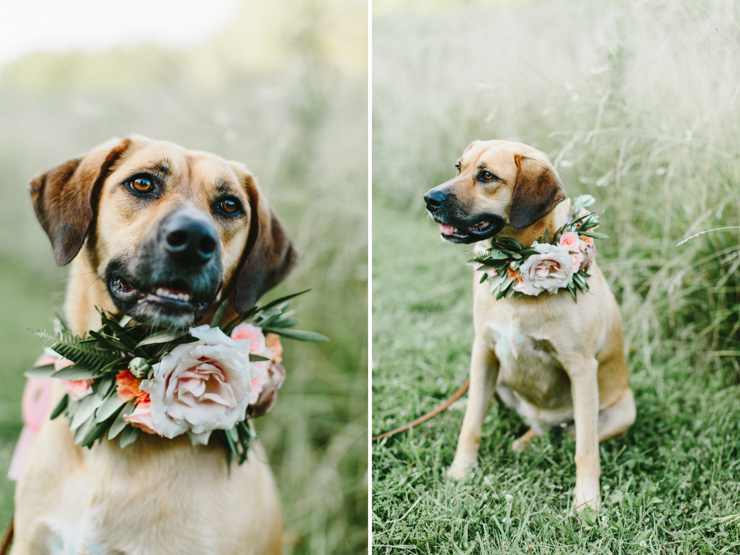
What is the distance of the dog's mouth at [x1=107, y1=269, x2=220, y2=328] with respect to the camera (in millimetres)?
1390

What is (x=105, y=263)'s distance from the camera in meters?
1.48

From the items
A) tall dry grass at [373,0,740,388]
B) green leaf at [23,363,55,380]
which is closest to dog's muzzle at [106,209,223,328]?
green leaf at [23,363,55,380]

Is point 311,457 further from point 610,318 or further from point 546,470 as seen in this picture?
point 610,318

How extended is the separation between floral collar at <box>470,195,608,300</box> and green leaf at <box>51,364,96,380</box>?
4.08ft

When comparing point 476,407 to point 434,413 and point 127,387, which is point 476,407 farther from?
point 127,387

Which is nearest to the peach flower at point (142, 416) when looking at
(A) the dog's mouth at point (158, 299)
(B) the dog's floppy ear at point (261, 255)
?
(A) the dog's mouth at point (158, 299)

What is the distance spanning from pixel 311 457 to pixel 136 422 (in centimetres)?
185

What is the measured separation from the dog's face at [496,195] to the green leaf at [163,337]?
34.6 inches

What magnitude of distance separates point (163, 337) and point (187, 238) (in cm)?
31

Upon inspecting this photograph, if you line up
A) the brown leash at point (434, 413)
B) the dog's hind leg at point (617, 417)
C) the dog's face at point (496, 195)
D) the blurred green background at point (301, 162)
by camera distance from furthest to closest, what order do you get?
1. the blurred green background at point (301, 162)
2. the brown leash at point (434, 413)
3. the dog's hind leg at point (617, 417)
4. the dog's face at point (496, 195)

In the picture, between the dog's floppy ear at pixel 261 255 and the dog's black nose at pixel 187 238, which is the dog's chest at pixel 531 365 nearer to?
the dog's floppy ear at pixel 261 255

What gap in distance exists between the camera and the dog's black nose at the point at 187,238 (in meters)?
1.33

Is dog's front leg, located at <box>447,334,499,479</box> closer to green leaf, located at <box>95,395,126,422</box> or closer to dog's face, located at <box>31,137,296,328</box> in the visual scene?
dog's face, located at <box>31,137,296,328</box>

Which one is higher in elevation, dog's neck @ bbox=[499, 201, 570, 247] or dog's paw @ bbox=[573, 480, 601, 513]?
dog's neck @ bbox=[499, 201, 570, 247]
